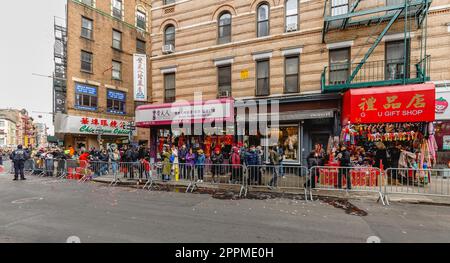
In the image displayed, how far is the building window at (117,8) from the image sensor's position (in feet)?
78.4

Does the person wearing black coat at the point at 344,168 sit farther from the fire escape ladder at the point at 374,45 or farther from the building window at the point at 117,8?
the building window at the point at 117,8

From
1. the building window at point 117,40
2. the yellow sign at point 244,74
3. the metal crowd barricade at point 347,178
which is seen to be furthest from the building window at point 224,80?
the building window at point 117,40

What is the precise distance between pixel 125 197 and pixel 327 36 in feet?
38.9

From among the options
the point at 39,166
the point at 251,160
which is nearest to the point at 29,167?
the point at 39,166

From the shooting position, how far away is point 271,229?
196 inches

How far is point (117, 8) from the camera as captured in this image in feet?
79.6

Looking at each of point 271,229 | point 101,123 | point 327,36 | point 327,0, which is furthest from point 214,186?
point 101,123

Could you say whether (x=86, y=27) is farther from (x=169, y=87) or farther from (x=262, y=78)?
(x=262, y=78)

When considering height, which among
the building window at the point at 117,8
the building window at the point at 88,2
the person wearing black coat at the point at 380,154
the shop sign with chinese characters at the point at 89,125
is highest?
the building window at the point at 117,8

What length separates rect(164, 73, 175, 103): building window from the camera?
15562mm

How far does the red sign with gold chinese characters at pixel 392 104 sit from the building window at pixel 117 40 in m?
22.8

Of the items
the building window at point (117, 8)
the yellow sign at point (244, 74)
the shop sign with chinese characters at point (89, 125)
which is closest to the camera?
the yellow sign at point (244, 74)

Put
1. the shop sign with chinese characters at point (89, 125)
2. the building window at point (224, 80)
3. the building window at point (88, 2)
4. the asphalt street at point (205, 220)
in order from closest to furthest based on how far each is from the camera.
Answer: the asphalt street at point (205, 220) → the building window at point (224, 80) → the shop sign with chinese characters at point (89, 125) → the building window at point (88, 2)

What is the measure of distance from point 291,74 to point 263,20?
358cm
